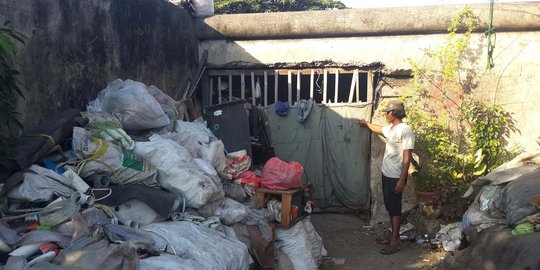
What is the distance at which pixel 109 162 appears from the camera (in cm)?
390

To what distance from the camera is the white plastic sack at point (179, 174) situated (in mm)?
4102

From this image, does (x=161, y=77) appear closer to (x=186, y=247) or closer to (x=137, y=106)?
(x=137, y=106)

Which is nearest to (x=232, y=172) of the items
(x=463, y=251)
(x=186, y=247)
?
(x=186, y=247)

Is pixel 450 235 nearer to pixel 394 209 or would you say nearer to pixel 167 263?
pixel 394 209

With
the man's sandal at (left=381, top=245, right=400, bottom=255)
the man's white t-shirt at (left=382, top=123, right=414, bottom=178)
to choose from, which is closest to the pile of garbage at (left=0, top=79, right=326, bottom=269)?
the man's sandal at (left=381, top=245, right=400, bottom=255)

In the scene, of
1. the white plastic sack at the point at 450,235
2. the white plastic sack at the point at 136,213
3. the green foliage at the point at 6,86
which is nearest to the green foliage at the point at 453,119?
the white plastic sack at the point at 450,235

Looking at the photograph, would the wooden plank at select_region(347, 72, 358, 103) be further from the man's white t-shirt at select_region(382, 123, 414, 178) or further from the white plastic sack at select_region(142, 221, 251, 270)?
the white plastic sack at select_region(142, 221, 251, 270)

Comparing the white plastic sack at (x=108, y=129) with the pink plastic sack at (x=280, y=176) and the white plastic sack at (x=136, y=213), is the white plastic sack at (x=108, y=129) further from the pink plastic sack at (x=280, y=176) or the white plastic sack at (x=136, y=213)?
the pink plastic sack at (x=280, y=176)

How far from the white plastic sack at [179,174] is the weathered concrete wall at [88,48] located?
939mm

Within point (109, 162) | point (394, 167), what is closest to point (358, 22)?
point (394, 167)

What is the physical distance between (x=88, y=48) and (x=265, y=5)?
1655 centimetres

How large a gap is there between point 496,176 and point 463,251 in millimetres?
1299

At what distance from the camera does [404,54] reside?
7016 mm

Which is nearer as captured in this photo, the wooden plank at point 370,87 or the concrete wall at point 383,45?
the concrete wall at point 383,45
